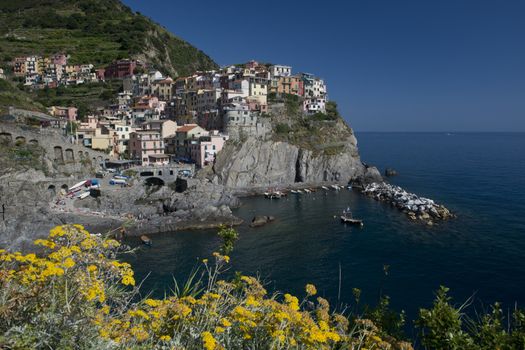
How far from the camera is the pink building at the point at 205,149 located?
50.4 meters

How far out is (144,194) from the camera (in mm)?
38594

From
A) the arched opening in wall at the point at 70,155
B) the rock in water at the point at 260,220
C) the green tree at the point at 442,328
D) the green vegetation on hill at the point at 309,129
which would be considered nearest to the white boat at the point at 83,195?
the arched opening in wall at the point at 70,155

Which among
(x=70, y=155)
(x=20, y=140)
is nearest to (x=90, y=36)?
(x=70, y=155)

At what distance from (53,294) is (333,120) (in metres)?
64.8

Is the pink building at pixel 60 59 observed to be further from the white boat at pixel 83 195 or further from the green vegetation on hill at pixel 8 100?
the white boat at pixel 83 195

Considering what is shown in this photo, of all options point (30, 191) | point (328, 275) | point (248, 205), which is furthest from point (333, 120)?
point (30, 191)

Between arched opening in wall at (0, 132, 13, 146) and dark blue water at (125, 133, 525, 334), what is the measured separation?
20.8 metres

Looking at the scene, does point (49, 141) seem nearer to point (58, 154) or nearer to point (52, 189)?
point (58, 154)

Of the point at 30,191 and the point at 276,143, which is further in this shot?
the point at 276,143

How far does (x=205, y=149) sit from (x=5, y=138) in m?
23.6

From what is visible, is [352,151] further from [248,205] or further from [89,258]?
[89,258]

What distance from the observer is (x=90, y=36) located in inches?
3625

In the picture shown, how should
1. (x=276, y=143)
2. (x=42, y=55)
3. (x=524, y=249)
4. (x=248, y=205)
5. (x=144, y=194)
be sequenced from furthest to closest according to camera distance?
1. (x=42, y=55)
2. (x=276, y=143)
3. (x=248, y=205)
4. (x=144, y=194)
5. (x=524, y=249)

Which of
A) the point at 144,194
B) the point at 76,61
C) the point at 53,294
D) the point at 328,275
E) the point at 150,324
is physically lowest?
the point at 328,275
